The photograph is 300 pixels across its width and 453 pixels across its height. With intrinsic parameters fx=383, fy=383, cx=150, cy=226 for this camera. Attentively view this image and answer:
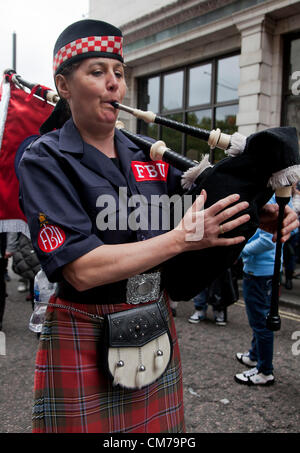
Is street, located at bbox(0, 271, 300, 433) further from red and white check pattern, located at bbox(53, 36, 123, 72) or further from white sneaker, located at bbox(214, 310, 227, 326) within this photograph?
red and white check pattern, located at bbox(53, 36, 123, 72)

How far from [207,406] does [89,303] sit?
6.84ft

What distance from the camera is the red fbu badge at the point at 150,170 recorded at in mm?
1534

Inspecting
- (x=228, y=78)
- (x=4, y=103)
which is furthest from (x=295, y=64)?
(x=4, y=103)

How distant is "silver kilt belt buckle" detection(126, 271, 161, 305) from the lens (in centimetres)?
143

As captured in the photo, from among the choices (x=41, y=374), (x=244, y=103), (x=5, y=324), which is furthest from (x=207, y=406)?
(x=244, y=103)

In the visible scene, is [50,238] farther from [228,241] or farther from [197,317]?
[197,317]

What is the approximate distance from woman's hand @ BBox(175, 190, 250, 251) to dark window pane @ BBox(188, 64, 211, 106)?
859 centimetres

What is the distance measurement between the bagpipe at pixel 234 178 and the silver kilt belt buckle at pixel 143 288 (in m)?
0.07

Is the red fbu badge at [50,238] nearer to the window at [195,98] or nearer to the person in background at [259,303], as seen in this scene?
the person in background at [259,303]

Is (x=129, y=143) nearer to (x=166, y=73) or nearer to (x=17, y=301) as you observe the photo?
(x=17, y=301)

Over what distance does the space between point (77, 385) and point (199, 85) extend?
30.0 feet

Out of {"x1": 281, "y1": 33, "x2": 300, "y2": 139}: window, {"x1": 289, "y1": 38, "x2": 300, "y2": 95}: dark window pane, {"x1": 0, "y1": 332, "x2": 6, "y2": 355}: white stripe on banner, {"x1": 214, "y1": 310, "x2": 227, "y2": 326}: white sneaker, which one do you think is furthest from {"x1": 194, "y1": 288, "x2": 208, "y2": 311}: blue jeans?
{"x1": 289, "y1": 38, "x2": 300, "y2": 95}: dark window pane

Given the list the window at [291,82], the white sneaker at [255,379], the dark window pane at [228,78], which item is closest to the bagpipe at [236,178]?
the white sneaker at [255,379]
